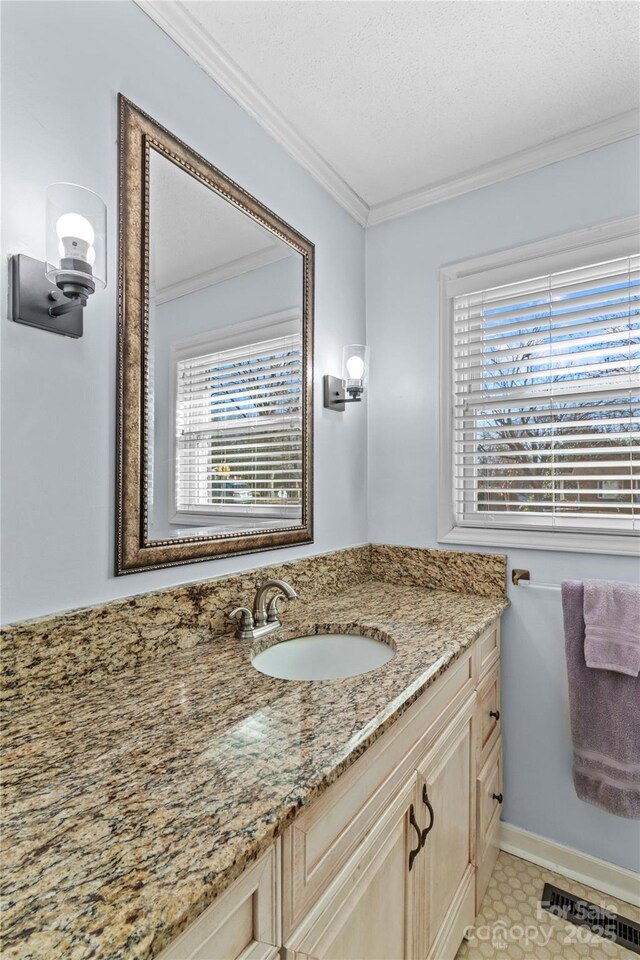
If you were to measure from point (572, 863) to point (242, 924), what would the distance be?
167 cm

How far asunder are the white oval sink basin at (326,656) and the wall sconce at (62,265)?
984mm

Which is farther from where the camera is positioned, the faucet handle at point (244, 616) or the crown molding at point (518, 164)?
the crown molding at point (518, 164)

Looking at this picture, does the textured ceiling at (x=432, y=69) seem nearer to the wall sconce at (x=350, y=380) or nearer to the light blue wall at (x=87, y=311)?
the light blue wall at (x=87, y=311)

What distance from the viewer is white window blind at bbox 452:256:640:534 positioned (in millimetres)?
1655

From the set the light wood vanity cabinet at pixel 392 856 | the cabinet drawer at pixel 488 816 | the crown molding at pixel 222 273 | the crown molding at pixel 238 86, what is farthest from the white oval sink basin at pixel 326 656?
the crown molding at pixel 238 86

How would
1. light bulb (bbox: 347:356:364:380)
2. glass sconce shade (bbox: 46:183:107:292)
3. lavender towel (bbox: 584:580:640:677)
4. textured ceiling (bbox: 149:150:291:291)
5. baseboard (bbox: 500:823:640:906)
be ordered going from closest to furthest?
glass sconce shade (bbox: 46:183:107:292), textured ceiling (bbox: 149:150:291:291), lavender towel (bbox: 584:580:640:677), baseboard (bbox: 500:823:640:906), light bulb (bbox: 347:356:364:380)

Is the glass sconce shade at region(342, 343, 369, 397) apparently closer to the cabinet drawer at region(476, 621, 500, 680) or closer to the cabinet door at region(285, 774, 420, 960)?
the cabinet drawer at region(476, 621, 500, 680)

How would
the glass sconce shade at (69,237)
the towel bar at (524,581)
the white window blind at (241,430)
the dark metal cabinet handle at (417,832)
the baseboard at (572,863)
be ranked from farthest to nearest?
the towel bar at (524,581) → the baseboard at (572,863) → the white window blind at (241,430) → the dark metal cabinet handle at (417,832) → the glass sconce shade at (69,237)

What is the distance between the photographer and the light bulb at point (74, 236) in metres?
0.93

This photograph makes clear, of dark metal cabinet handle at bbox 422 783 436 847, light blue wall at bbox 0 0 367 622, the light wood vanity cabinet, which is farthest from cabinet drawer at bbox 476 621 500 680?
light blue wall at bbox 0 0 367 622

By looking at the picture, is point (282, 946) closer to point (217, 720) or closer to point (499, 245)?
point (217, 720)

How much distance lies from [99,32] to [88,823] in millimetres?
1568

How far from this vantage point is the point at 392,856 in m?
0.97

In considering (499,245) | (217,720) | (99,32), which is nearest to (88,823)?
(217,720)
